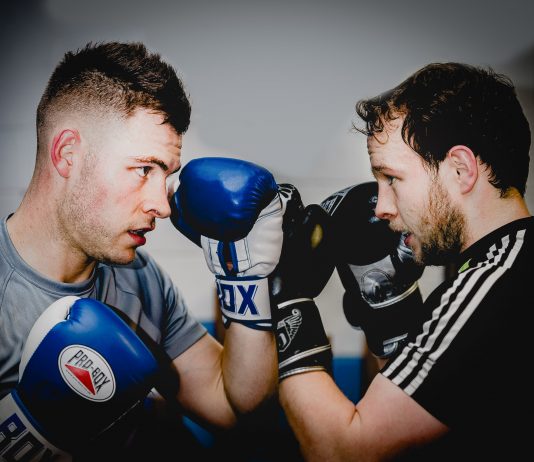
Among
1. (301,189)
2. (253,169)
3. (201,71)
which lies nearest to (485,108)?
(301,189)

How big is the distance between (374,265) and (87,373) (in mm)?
949

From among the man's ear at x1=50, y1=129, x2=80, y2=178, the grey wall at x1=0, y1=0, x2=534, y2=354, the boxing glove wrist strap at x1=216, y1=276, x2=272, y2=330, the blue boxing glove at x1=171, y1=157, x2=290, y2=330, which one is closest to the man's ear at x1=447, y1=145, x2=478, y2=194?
the grey wall at x1=0, y1=0, x2=534, y2=354

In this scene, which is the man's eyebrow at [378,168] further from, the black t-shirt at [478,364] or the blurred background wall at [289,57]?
the black t-shirt at [478,364]

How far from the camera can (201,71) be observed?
1.37 meters

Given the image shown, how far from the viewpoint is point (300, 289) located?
1.28 metres

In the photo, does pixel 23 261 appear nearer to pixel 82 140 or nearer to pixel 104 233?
pixel 104 233

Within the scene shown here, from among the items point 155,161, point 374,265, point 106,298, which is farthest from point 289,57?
point 106,298

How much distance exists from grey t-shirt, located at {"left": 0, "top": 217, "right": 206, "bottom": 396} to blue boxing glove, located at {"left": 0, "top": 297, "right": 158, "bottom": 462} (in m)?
0.08

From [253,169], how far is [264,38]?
0.52 meters


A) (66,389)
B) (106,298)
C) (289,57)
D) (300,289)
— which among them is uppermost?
(289,57)

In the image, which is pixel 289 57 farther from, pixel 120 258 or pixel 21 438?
pixel 21 438

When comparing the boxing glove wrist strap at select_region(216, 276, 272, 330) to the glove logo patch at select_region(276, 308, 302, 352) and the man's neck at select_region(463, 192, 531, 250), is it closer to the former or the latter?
the glove logo patch at select_region(276, 308, 302, 352)

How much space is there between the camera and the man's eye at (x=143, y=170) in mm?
1179

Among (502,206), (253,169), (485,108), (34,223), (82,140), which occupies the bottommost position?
(502,206)
